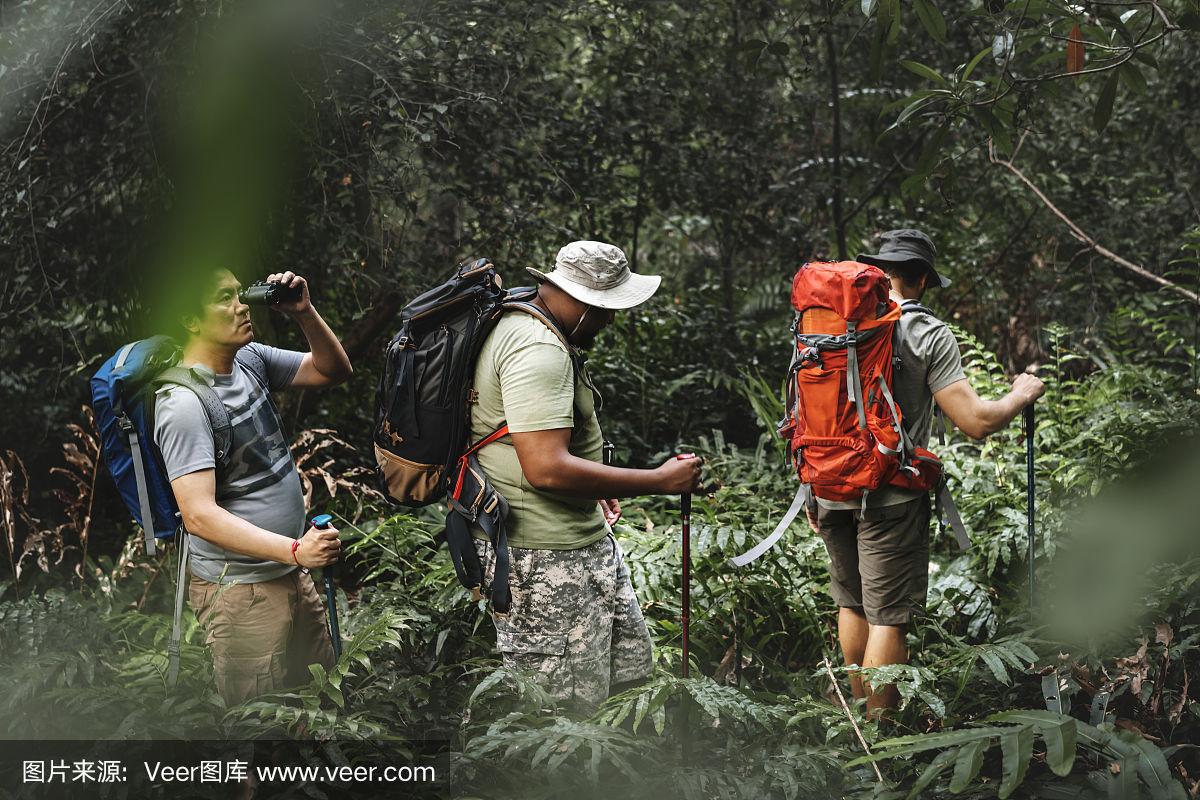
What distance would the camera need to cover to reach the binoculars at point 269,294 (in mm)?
2996

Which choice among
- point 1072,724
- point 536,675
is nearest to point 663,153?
point 536,675

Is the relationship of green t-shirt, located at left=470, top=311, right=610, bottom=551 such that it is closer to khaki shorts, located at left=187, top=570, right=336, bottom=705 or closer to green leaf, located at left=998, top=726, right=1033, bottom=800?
khaki shorts, located at left=187, top=570, right=336, bottom=705

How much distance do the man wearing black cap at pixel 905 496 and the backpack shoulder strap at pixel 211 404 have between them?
7.53ft

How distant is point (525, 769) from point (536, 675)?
0.31 metres

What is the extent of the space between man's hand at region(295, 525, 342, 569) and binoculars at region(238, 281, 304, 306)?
0.77 meters

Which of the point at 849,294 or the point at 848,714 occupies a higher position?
the point at 849,294

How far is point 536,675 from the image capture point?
3.16m

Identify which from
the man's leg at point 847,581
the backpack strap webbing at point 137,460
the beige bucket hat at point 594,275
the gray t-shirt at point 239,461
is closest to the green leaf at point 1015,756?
the beige bucket hat at point 594,275

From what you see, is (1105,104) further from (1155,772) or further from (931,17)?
(1155,772)

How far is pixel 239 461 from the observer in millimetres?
3076

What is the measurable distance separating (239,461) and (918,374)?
97.7 inches

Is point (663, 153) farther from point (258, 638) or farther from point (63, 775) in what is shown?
point (63, 775)

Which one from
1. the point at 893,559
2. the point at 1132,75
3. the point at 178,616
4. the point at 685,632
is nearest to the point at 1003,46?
the point at 1132,75

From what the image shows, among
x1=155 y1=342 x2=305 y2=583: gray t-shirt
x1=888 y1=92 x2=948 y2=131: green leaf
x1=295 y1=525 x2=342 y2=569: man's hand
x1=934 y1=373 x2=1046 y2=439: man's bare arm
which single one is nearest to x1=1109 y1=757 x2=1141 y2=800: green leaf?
x1=934 y1=373 x2=1046 y2=439: man's bare arm
